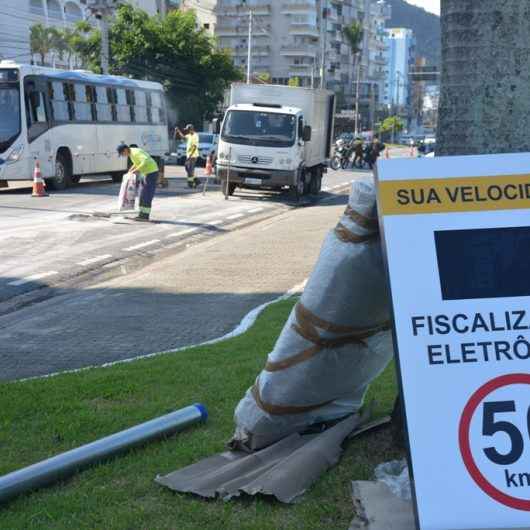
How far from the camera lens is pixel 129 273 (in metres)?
13.5

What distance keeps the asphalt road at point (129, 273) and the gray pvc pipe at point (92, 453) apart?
6.59 ft

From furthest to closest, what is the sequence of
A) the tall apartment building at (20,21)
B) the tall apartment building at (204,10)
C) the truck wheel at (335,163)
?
the tall apartment building at (204,10) → the tall apartment building at (20,21) → the truck wheel at (335,163)

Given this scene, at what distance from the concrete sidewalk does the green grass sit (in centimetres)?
122

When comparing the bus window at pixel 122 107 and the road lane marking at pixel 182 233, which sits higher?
the bus window at pixel 122 107

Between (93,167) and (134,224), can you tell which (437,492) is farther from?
(93,167)

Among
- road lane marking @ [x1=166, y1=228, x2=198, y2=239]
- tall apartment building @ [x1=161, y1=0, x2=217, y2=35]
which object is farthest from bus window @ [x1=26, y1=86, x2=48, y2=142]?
tall apartment building @ [x1=161, y1=0, x2=217, y2=35]

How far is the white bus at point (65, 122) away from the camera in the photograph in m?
25.1

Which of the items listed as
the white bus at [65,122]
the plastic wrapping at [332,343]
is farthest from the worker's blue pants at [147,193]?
the plastic wrapping at [332,343]

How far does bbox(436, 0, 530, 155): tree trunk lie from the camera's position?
4672 millimetres

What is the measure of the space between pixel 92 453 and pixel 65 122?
2364 centimetres

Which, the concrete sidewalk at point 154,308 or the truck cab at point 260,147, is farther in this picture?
the truck cab at point 260,147

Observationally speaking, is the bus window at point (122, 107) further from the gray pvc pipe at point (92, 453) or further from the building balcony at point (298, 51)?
the building balcony at point (298, 51)

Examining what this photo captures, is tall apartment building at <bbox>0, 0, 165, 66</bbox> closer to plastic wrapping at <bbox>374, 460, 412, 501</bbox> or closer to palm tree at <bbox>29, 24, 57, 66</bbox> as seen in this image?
palm tree at <bbox>29, 24, 57, 66</bbox>

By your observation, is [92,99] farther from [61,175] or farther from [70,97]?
[61,175]
